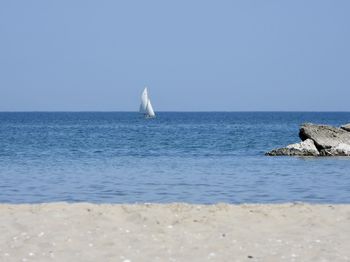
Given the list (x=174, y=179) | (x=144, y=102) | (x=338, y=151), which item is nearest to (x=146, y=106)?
(x=144, y=102)

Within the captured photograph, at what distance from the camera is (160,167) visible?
31891mm

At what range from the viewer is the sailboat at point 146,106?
470 ft

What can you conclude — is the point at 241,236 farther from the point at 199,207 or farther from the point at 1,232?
the point at 1,232

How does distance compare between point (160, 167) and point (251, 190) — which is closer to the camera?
point (251, 190)

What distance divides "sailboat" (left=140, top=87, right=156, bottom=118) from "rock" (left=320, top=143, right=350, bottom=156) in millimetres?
104969

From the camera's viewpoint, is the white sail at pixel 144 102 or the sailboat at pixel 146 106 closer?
the white sail at pixel 144 102

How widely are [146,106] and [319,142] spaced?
111m

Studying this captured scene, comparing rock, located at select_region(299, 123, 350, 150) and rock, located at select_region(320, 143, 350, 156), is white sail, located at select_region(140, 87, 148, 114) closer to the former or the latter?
rock, located at select_region(299, 123, 350, 150)

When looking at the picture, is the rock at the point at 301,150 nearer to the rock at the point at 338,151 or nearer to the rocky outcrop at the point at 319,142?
the rocky outcrop at the point at 319,142

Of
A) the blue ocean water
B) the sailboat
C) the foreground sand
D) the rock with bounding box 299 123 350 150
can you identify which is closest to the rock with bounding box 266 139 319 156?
the rock with bounding box 299 123 350 150

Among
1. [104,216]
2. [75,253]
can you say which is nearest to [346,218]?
[104,216]

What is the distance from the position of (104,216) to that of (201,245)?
253 cm

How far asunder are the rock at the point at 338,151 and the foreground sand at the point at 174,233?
24.0 m

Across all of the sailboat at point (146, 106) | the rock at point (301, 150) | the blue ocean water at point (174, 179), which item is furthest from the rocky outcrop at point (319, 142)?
the sailboat at point (146, 106)
